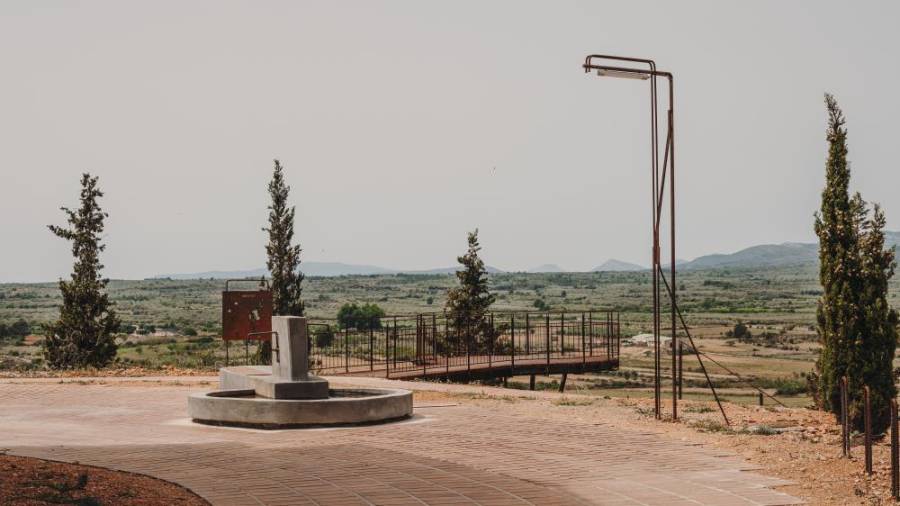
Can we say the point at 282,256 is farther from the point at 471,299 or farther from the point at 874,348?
the point at 874,348

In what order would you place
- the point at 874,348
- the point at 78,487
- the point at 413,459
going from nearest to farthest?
the point at 78,487 < the point at 413,459 < the point at 874,348

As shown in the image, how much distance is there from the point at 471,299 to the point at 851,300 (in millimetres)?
22592

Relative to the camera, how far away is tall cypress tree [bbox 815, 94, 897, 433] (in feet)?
62.8

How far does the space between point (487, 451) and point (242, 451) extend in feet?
9.41

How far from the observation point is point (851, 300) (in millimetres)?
19391

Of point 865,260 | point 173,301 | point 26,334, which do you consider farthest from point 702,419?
point 173,301

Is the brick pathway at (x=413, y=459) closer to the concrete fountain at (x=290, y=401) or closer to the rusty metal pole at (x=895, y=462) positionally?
the concrete fountain at (x=290, y=401)

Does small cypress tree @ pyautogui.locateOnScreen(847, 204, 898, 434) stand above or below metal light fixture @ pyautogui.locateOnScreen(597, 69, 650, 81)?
below

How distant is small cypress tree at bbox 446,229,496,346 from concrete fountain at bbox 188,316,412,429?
22191 millimetres

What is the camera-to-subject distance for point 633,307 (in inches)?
5290

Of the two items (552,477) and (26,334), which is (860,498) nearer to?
Answer: (552,477)

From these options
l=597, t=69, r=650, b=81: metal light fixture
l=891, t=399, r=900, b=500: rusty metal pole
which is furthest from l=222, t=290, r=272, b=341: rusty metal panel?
l=891, t=399, r=900, b=500: rusty metal pole

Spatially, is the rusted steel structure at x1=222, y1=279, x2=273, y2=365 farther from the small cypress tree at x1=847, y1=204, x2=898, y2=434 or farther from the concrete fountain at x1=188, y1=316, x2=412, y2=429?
the small cypress tree at x1=847, y1=204, x2=898, y2=434

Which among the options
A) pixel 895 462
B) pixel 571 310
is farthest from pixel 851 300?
pixel 571 310
